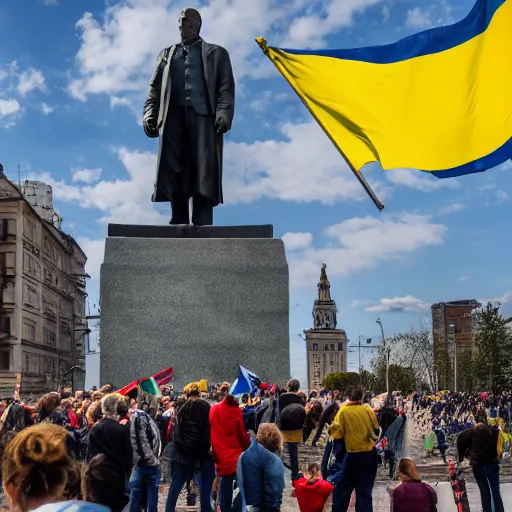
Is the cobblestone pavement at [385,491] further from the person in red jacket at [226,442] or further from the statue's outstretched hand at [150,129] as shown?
the statue's outstretched hand at [150,129]

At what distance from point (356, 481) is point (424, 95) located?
388 centimetres

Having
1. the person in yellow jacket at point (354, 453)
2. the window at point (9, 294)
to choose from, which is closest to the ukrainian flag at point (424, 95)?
the person in yellow jacket at point (354, 453)

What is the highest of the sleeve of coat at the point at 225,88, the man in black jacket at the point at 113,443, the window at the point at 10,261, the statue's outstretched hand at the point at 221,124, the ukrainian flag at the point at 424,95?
the window at the point at 10,261

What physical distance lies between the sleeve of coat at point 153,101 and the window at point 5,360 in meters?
50.7

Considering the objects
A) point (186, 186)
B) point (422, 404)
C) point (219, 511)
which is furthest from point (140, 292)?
point (422, 404)

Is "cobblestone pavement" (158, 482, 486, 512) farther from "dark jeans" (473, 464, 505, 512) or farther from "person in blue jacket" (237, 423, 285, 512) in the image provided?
"person in blue jacket" (237, 423, 285, 512)

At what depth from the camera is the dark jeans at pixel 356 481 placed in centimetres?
881

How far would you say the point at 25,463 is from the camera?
3.47 m

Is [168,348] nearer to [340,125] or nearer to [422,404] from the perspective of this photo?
[340,125]

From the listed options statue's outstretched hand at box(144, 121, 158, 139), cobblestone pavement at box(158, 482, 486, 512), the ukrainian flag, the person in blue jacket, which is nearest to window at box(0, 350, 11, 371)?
statue's outstretched hand at box(144, 121, 158, 139)

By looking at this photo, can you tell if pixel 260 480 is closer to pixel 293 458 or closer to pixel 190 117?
pixel 293 458

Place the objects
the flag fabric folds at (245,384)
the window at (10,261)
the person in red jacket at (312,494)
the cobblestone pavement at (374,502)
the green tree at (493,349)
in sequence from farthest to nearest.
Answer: the window at (10,261)
the green tree at (493,349)
the flag fabric folds at (245,384)
the cobblestone pavement at (374,502)
the person in red jacket at (312,494)

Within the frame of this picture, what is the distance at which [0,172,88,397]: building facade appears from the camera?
6450cm

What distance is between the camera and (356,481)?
8945 mm
